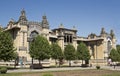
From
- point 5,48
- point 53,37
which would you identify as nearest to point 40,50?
point 5,48

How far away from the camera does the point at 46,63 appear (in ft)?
228

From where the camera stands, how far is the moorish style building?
214ft

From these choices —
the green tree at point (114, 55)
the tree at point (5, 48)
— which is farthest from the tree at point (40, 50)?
the green tree at point (114, 55)

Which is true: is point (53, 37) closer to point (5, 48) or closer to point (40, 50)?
point (40, 50)

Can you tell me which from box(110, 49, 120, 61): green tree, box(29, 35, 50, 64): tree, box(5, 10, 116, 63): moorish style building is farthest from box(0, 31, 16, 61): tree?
box(110, 49, 120, 61): green tree

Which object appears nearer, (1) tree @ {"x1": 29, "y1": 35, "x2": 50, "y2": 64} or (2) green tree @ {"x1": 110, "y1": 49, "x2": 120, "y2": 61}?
(1) tree @ {"x1": 29, "y1": 35, "x2": 50, "y2": 64}

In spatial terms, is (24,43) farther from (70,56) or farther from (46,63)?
(70,56)

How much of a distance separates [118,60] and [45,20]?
1171 inches

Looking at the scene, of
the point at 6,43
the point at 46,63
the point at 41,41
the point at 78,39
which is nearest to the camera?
the point at 6,43

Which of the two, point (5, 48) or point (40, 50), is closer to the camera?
point (5, 48)

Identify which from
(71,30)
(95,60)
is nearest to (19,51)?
(71,30)

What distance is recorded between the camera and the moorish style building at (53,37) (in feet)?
214

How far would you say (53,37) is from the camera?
3027 inches

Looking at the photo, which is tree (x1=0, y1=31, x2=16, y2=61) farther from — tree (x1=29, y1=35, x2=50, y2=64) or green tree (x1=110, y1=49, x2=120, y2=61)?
Answer: green tree (x1=110, y1=49, x2=120, y2=61)
